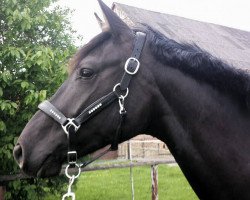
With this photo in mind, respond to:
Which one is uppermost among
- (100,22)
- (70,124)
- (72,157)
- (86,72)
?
(100,22)

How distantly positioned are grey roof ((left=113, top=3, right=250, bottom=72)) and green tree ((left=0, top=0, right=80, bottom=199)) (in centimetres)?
1272

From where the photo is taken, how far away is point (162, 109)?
2.15 m

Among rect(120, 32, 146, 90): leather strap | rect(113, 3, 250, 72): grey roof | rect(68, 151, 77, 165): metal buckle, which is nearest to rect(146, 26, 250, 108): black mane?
rect(120, 32, 146, 90): leather strap

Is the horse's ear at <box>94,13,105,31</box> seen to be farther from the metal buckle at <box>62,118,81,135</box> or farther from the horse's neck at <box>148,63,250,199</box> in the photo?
the metal buckle at <box>62,118,81,135</box>

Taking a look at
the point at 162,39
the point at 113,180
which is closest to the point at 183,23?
the point at 113,180

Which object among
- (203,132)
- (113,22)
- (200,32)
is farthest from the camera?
(200,32)

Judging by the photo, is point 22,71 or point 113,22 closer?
point 113,22

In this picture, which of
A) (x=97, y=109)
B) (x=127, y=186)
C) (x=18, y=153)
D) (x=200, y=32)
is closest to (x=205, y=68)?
(x=97, y=109)

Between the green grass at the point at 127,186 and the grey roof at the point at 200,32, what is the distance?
8485 mm

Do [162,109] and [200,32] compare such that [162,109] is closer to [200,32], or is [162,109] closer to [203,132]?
[203,132]

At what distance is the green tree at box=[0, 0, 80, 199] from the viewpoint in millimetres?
4109

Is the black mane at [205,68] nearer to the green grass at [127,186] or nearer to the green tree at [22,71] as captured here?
the green tree at [22,71]

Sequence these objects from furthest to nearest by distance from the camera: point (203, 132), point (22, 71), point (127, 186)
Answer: point (127, 186) < point (22, 71) < point (203, 132)

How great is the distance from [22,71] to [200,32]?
19.2 metres
